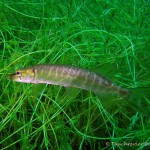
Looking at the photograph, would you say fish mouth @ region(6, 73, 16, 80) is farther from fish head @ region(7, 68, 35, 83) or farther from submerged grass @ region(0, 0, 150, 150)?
submerged grass @ region(0, 0, 150, 150)

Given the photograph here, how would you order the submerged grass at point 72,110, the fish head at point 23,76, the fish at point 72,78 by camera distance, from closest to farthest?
the fish at point 72,78
the fish head at point 23,76
the submerged grass at point 72,110

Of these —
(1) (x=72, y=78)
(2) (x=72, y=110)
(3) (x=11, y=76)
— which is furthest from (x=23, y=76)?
(2) (x=72, y=110)

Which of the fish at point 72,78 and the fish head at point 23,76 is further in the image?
the fish head at point 23,76

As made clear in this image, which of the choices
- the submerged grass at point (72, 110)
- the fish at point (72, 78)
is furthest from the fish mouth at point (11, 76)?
the submerged grass at point (72, 110)

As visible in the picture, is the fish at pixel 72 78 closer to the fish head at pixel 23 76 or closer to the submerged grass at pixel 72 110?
the fish head at pixel 23 76

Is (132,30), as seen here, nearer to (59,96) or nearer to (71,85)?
(59,96)

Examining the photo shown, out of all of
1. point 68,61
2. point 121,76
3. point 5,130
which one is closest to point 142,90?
point 121,76

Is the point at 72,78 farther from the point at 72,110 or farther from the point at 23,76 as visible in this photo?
the point at 72,110

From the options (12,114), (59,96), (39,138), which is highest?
(59,96)
